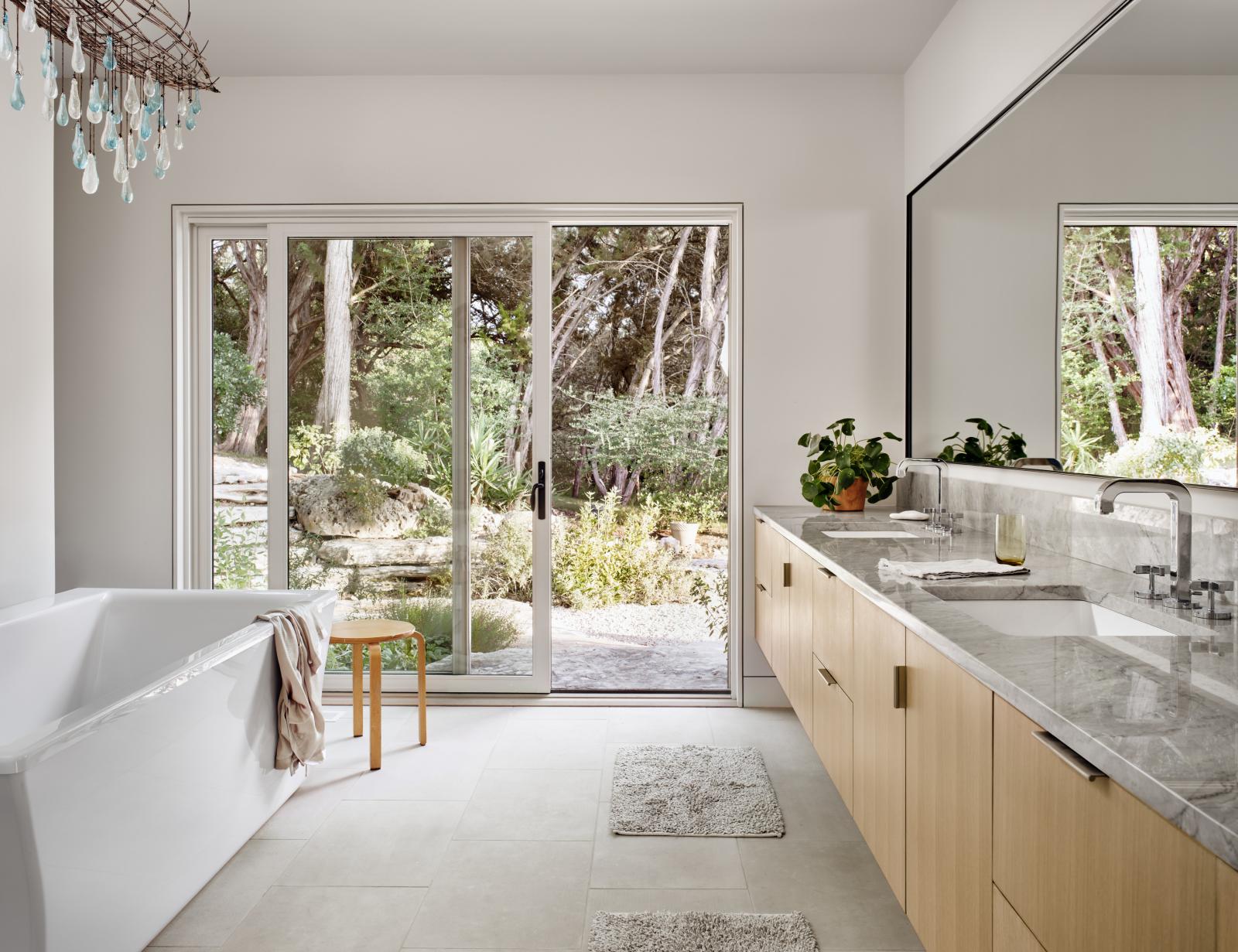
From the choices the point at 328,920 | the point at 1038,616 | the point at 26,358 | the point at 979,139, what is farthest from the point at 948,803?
the point at 26,358

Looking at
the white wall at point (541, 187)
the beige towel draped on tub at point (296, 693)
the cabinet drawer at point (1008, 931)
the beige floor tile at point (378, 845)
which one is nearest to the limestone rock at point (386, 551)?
the white wall at point (541, 187)

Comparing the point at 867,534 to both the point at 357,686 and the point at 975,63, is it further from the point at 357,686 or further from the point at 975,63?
the point at 357,686

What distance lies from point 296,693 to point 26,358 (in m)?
1.65

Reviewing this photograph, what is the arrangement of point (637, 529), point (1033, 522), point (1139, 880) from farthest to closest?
point (637, 529) → point (1033, 522) → point (1139, 880)

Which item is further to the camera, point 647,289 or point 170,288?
point 647,289

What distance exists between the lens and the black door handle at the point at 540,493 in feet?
12.0

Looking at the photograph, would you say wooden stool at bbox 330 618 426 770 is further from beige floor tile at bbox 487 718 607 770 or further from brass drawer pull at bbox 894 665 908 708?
brass drawer pull at bbox 894 665 908 708

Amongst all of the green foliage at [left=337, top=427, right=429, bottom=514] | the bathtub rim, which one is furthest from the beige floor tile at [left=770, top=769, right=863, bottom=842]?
the green foliage at [left=337, top=427, right=429, bottom=514]

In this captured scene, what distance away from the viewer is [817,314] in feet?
11.9

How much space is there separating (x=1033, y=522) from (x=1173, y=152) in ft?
3.48

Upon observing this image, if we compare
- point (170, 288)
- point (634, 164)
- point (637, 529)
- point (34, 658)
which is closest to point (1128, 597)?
point (634, 164)

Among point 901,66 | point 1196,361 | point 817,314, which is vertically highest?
point 901,66

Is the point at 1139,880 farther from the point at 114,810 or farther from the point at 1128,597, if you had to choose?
the point at 114,810

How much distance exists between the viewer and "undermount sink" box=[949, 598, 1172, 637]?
168cm
